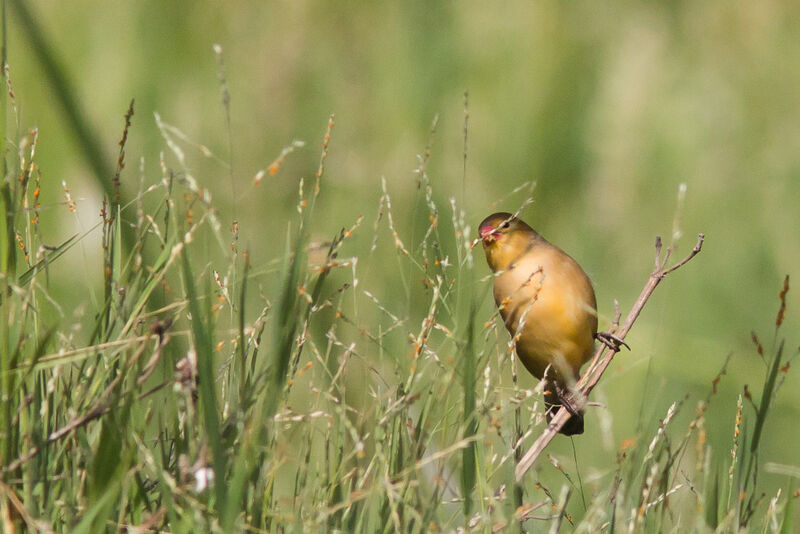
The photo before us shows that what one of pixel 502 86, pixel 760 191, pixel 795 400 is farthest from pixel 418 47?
pixel 795 400

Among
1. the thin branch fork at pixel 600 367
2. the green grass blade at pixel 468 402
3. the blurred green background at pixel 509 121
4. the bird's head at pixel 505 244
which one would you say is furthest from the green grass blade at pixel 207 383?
the blurred green background at pixel 509 121

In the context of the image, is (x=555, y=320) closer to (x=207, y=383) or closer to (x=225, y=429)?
(x=225, y=429)

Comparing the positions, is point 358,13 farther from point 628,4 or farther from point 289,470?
point 289,470

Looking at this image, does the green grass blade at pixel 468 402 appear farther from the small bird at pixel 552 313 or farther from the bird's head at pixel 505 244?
the bird's head at pixel 505 244

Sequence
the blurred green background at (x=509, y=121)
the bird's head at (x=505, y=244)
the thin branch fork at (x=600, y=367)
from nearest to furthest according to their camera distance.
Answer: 1. the thin branch fork at (x=600, y=367)
2. the bird's head at (x=505, y=244)
3. the blurred green background at (x=509, y=121)

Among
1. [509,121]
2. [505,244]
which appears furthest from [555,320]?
[509,121]

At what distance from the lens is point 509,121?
150 inches

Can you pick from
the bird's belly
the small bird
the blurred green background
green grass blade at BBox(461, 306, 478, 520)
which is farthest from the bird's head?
green grass blade at BBox(461, 306, 478, 520)

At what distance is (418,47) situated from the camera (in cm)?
390

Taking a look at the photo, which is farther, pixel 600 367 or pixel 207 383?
pixel 600 367

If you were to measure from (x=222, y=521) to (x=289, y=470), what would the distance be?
1.53 m

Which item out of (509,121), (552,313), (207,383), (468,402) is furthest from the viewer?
(509,121)

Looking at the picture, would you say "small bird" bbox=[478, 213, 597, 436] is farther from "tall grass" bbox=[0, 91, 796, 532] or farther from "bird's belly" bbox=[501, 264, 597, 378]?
"tall grass" bbox=[0, 91, 796, 532]

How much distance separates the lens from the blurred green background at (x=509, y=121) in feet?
11.4
